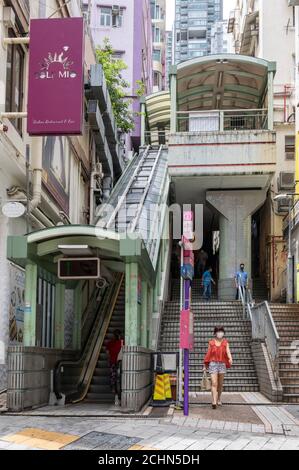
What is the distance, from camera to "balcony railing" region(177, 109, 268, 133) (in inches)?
923

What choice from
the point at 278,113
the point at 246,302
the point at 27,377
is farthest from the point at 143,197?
the point at 278,113

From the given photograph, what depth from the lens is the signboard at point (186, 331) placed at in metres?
10.5

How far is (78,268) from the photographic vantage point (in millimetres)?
11875

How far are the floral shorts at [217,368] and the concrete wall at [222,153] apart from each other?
1168 cm

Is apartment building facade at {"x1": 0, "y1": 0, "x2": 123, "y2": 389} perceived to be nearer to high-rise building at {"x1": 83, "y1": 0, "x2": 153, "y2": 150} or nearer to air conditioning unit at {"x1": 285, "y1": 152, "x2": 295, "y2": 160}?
air conditioning unit at {"x1": 285, "y1": 152, "x2": 295, "y2": 160}

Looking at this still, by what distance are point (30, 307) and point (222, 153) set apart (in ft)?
43.4

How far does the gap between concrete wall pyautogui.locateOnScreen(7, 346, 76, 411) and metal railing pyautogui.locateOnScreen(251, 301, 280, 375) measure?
15.5 feet

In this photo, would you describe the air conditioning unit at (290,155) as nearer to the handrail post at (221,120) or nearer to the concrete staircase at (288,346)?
the handrail post at (221,120)

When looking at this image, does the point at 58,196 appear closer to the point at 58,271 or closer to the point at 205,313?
the point at 205,313

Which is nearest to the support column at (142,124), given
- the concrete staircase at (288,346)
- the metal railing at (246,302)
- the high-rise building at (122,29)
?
the metal railing at (246,302)

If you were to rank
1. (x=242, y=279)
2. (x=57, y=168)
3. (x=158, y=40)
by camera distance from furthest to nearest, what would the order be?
1. (x=158, y=40)
2. (x=242, y=279)
3. (x=57, y=168)

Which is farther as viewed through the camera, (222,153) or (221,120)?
(221,120)

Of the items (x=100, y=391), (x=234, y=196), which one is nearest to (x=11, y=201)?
(x=100, y=391)

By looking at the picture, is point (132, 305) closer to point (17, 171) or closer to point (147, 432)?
point (147, 432)
